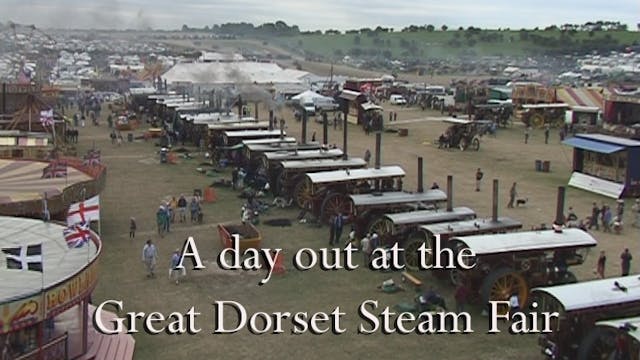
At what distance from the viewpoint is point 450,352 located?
13320 mm

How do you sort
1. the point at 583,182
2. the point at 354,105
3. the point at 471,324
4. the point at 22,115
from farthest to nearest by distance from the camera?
the point at 354,105
the point at 22,115
the point at 583,182
the point at 471,324

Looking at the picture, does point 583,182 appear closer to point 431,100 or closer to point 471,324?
point 471,324

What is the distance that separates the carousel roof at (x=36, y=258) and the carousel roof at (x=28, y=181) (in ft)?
14.0

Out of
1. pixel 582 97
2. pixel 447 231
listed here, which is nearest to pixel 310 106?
pixel 582 97

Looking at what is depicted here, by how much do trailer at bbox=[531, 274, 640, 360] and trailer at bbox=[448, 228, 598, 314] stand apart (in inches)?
89.2

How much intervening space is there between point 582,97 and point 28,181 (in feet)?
134

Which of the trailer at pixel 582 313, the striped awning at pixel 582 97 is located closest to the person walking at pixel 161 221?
the trailer at pixel 582 313

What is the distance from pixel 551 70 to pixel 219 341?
117 meters

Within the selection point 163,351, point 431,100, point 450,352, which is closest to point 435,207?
point 450,352

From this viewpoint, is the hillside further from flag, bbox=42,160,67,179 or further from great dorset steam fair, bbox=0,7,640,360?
flag, bbox=42,160,67,179

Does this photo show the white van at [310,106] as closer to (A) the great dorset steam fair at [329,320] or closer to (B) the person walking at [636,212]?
(B) the person walking at [636,212]

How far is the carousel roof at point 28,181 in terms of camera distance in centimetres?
1853

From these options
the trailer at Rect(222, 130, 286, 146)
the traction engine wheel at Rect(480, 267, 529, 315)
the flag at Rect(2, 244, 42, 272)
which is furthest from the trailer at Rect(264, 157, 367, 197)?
the flag at Rect(2, 244, 42, 272)

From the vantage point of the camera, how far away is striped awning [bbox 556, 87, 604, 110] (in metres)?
51.1
